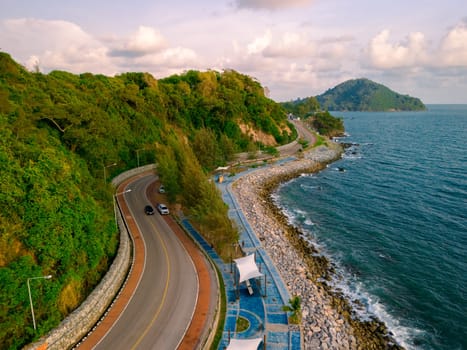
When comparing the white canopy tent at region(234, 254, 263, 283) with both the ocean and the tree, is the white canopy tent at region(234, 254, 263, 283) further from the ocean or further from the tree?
the ocean

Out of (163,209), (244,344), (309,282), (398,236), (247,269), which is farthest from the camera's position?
(163,209)

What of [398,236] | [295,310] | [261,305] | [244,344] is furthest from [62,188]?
[398,236]

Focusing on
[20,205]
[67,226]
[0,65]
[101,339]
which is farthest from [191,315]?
[0,65]

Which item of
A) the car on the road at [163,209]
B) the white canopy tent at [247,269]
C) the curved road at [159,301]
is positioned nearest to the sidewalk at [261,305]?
the white canopy tent at [247,269]

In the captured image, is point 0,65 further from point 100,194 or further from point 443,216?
point 443,216

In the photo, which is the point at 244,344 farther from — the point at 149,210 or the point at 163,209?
the point at 149,210
